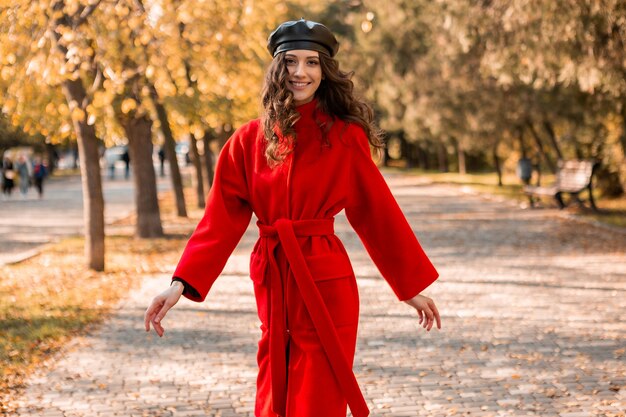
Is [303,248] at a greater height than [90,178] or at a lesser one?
greater

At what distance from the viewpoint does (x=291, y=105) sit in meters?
3.62

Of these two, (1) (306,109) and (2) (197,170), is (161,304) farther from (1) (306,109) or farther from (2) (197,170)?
(2) (197,170)

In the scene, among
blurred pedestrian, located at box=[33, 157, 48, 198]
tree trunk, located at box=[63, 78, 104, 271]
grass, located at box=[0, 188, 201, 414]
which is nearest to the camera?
grass, located at box=[0, 188, 201, 414]

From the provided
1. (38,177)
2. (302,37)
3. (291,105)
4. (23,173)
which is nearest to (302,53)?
(302,37)

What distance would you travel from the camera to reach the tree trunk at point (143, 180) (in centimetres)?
1670

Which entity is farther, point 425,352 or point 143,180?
point 143,180

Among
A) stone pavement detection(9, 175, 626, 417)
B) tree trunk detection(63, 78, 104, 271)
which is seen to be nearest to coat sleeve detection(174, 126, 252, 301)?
stone pavement detection(9, 175, 626, 417)

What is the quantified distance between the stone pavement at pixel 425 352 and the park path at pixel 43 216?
6.33 meters

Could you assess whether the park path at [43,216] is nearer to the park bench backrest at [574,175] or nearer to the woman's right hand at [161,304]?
the park bench backrest at [574,175]

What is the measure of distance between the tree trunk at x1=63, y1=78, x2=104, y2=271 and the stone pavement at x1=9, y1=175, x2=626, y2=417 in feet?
3.46

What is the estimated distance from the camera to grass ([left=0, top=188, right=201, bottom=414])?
752cm

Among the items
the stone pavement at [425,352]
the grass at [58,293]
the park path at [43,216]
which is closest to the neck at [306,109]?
the stone pavement at [425,352]

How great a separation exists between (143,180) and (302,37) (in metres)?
13.6

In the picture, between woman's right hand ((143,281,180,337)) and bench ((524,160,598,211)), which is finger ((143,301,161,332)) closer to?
woman's right hand ((143,281,180,337))
